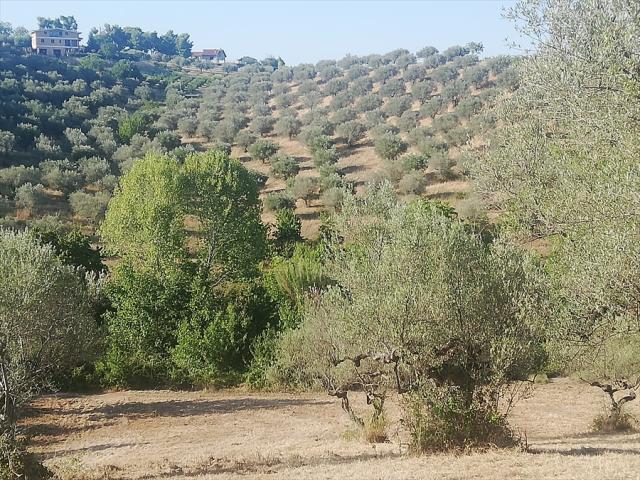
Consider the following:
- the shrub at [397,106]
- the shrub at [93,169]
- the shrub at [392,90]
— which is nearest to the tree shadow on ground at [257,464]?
the shrub at [93,169]

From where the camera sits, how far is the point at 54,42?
486 feet

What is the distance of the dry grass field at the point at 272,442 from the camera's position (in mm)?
13383

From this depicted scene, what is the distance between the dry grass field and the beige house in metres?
133

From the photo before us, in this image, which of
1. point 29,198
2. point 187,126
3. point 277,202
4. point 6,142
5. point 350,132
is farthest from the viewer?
point 187,126

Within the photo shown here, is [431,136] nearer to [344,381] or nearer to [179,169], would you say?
[179,169]

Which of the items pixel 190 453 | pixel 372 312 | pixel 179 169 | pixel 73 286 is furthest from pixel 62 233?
pixel 372 312

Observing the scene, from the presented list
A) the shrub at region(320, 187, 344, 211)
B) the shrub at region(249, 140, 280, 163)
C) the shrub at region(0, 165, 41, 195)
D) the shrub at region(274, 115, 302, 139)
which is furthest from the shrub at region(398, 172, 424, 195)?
the shrub at region(0, 165, 41, 195)

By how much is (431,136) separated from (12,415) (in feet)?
207

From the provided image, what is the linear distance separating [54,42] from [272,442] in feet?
500

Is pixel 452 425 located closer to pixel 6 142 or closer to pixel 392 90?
pixel 6 142

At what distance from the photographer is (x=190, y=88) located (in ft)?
378

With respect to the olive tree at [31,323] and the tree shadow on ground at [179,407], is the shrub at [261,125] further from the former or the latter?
the olive tree at [31,323]

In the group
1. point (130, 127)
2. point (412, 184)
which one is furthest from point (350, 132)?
point (130, 127)

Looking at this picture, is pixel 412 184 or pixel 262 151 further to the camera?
pixel 262 151
